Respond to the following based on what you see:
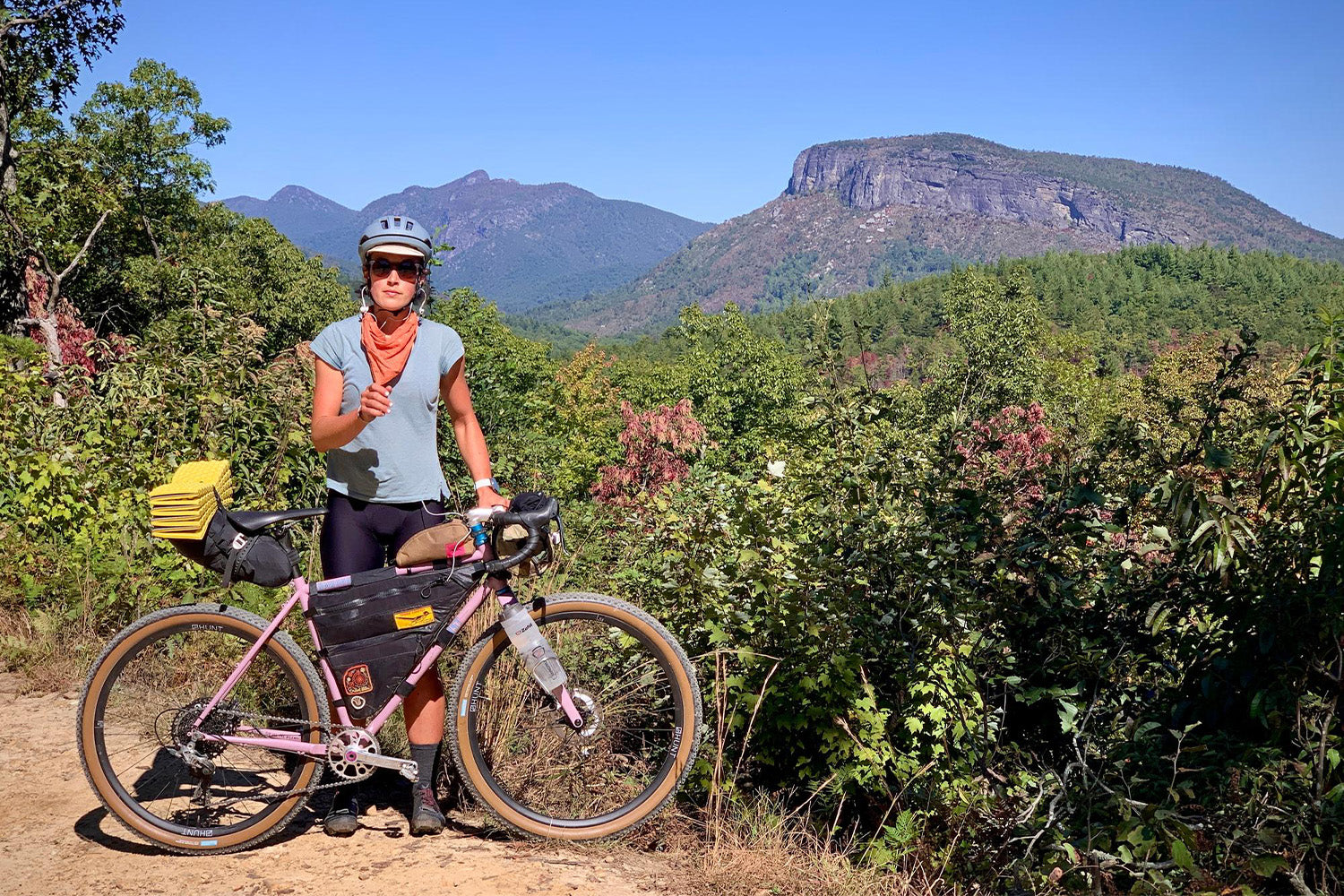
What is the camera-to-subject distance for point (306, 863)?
10.0ft

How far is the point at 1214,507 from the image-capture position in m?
3.37

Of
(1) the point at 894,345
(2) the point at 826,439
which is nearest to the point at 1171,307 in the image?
(1) the point at 894,345

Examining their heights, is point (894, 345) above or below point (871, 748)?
above

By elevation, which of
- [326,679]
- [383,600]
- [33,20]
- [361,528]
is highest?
[33,20]

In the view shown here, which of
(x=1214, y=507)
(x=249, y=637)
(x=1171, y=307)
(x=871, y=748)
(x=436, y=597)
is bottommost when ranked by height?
(x=871, y=748)

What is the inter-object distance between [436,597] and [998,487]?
98.8 inches

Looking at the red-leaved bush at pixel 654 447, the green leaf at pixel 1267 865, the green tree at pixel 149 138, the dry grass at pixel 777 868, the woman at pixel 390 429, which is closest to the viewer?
the green leaf at pixel 1267 865

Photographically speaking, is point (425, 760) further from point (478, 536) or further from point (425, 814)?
point (478, 536)

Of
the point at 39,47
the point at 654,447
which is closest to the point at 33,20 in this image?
the point at 39,47

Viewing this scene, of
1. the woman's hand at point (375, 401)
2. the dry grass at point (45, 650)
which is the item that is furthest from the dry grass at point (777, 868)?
the dry grass at point (45, 650)

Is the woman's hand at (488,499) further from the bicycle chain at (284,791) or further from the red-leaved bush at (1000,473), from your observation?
the red-leaved bush at (1000,473)

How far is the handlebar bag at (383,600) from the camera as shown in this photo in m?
3.18

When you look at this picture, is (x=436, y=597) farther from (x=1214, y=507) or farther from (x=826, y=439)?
(x=1214, y=507)

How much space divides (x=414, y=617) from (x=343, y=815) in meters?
0.75
